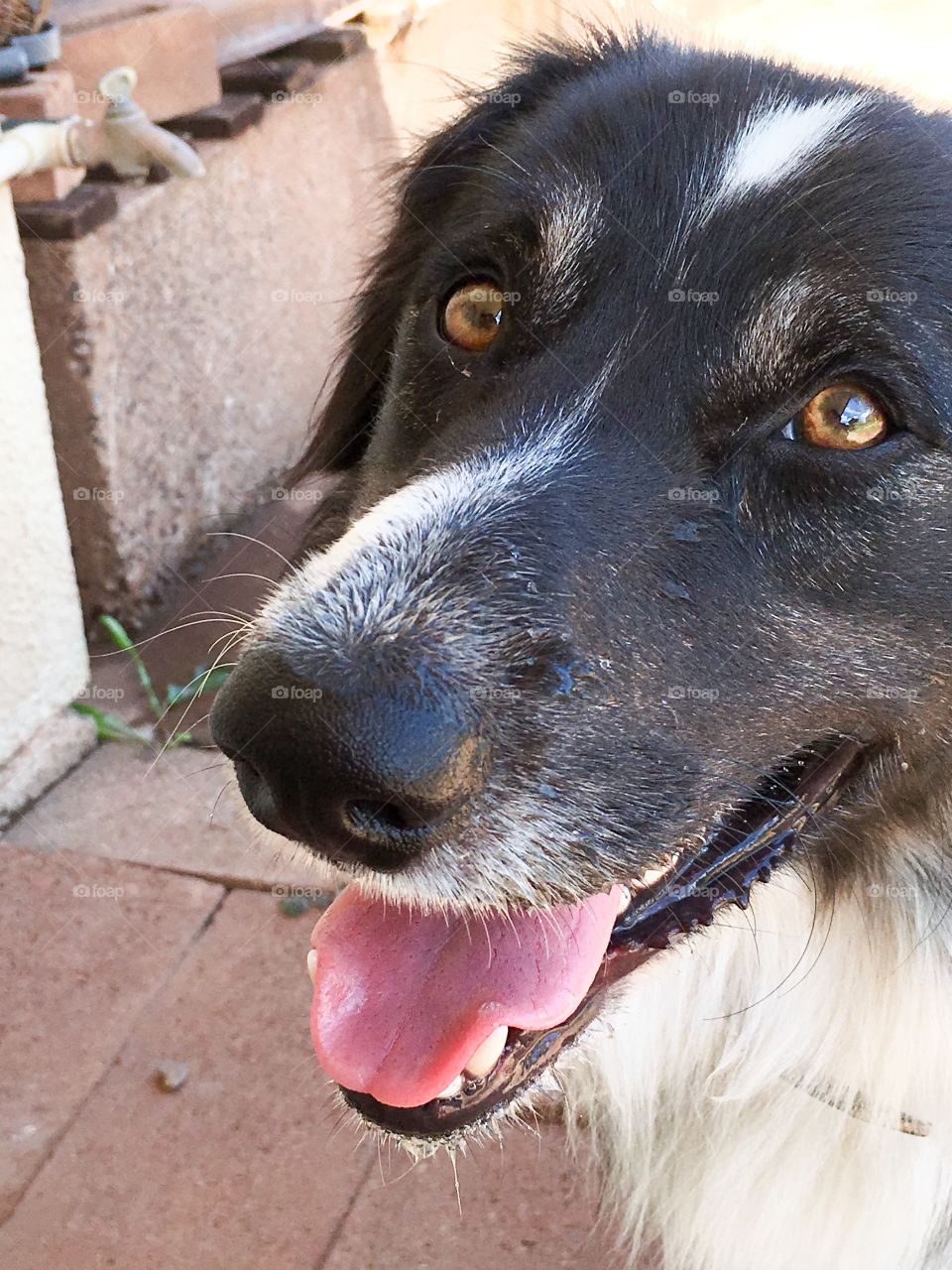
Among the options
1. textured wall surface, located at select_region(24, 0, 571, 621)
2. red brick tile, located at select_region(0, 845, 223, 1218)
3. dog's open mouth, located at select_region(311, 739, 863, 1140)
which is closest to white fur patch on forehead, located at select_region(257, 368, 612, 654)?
dog's open mouth, located at select_region(311, 739, 863, 1140)

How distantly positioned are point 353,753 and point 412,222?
4.65 ft

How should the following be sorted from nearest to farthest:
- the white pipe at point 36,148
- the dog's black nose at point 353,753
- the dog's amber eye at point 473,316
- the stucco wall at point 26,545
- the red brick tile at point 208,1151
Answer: the dog's black nose at point 353,753, the dog's amber eye at point 473,316, the red brick tile at point 208,1151, the white pipe at point 36,148, the stucco wall at point 26,545

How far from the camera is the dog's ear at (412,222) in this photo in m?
2.44

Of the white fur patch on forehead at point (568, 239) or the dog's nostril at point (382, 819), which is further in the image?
the white fur patch on forehead at point (568, 239)

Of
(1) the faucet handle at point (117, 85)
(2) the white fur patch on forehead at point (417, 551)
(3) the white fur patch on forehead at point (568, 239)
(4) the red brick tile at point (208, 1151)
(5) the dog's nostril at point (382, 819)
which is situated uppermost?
(3) the white fur patch on forehead at point (568, 239)

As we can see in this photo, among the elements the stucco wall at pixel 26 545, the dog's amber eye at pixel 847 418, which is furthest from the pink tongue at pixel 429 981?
the stucco wall at pixel 26 545

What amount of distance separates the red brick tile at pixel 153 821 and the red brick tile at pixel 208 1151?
264 millimetres

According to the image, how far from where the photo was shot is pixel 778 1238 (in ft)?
A: 7.11

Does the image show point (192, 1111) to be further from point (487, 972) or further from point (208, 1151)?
point (487, 972)

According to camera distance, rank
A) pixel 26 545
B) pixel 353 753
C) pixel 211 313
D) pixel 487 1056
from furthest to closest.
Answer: pixel 211 313
pixel 26 545
pixel 487 1056
pixel 353 753

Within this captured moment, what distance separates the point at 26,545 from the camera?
3211 mm

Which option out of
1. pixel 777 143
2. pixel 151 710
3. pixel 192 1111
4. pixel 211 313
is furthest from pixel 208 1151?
pixel 211 313

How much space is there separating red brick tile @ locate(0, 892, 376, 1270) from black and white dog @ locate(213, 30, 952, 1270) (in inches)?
29.4

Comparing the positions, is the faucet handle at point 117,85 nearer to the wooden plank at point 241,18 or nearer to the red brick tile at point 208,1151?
the wooden plank at point 241,18
